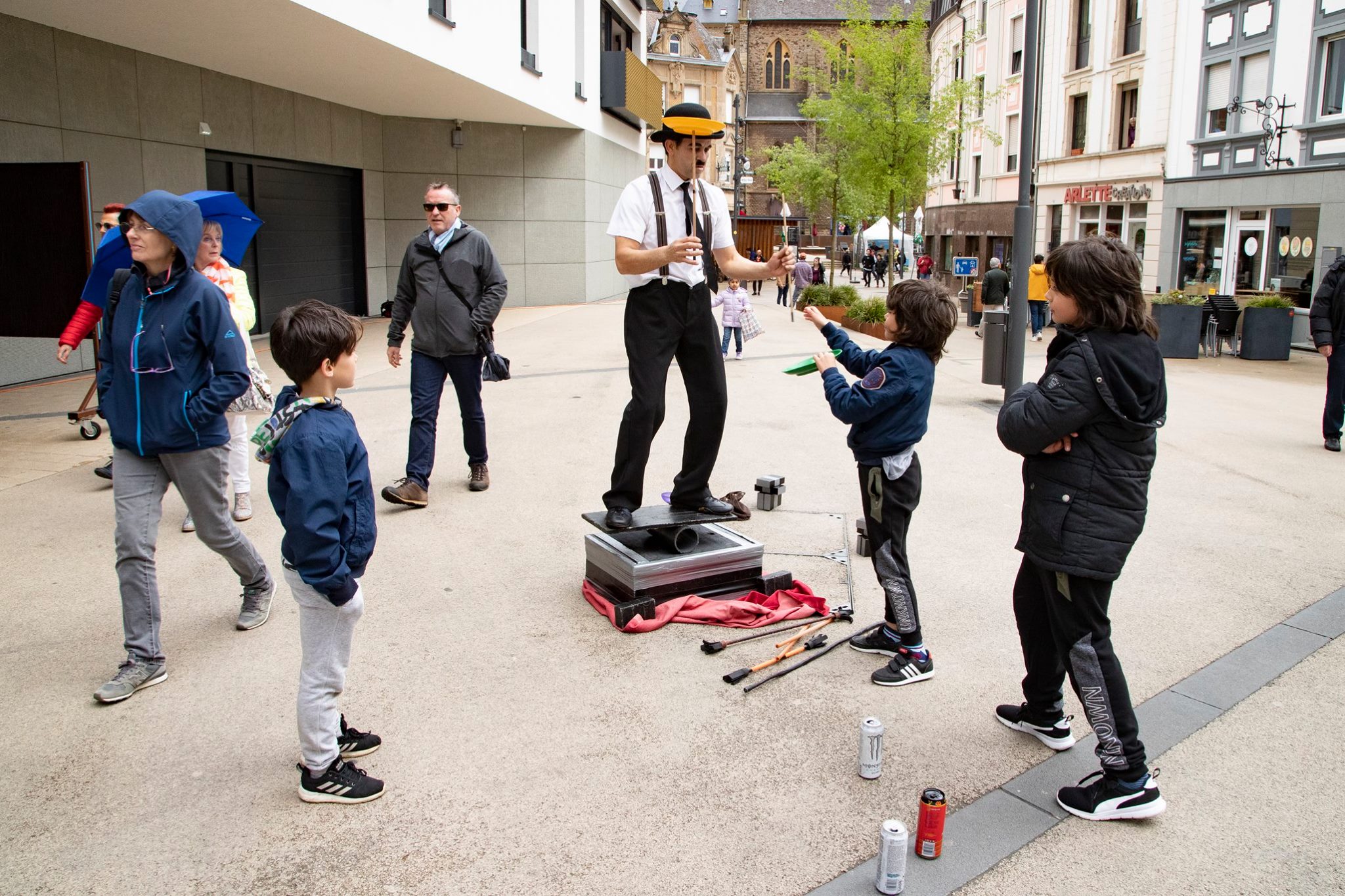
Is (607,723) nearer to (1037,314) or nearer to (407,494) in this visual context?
(407,494)

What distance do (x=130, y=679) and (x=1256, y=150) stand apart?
959 inches

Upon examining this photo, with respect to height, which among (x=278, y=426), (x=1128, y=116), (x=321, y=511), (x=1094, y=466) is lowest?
(x=321, y=511)

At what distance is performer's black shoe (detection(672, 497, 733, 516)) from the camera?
517 cm

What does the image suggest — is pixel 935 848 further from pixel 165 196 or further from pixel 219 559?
pixel 219 559

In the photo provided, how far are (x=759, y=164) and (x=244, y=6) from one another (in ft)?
247

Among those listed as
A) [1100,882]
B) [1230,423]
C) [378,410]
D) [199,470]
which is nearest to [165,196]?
[199,470]

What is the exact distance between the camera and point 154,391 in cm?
407

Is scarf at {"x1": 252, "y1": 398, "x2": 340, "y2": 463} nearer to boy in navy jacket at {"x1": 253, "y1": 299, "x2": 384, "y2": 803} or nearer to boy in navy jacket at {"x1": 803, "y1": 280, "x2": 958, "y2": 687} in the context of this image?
boy in navy jacket at {"x1": 253, "y1": 299, "x2": 384, "y2": 803}

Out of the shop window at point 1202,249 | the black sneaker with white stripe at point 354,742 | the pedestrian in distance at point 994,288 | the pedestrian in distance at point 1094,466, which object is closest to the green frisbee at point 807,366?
the pedestrian in distance at point 1094,466

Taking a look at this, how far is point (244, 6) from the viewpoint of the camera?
11.0m

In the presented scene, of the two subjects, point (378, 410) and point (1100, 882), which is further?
point (378, 410)

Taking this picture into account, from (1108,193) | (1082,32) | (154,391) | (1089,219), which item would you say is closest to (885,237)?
(1089,219)

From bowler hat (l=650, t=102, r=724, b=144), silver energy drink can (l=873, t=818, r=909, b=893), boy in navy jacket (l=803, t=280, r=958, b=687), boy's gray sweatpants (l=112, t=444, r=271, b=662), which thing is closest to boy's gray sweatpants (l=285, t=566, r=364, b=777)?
boy's gray sweatpants (l=112, t=444, r=271, b=662)

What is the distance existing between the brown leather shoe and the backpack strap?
2.73 m
